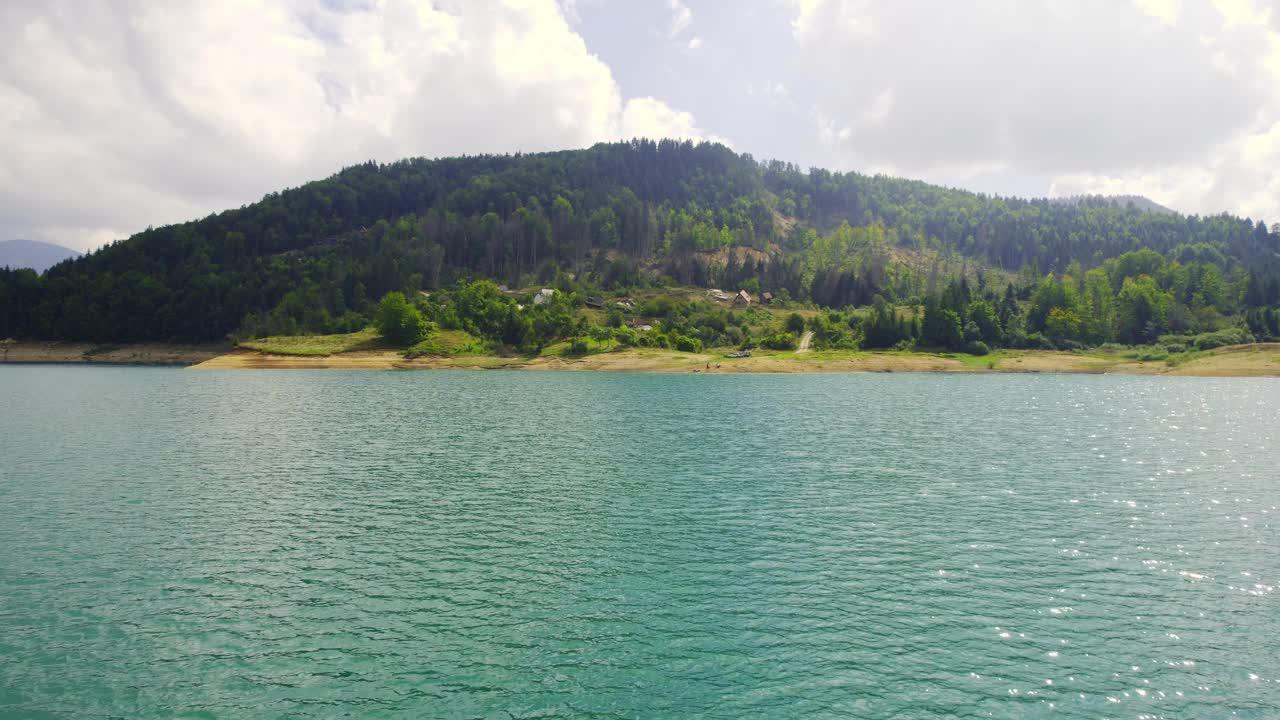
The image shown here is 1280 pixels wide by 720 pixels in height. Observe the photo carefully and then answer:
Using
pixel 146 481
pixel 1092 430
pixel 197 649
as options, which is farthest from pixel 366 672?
pixel 1092 430

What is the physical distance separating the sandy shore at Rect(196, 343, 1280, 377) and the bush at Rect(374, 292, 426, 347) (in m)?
5.97

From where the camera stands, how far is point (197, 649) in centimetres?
1677

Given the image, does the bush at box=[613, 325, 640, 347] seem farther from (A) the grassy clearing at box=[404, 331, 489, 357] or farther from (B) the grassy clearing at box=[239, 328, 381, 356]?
(B) the grassy clearing at box=[239, 328, 381, 356]

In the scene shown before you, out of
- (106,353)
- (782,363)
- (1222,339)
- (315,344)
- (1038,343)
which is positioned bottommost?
(782,363)

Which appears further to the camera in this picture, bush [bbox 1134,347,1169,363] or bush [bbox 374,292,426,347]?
bush [bbox 374,292,426,347]

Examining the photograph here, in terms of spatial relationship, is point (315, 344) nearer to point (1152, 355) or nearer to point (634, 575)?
point (634, 575)

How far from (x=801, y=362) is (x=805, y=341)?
2454 cm

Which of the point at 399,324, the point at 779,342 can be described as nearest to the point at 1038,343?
the point at 779,342

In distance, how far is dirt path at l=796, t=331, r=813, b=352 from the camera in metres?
146

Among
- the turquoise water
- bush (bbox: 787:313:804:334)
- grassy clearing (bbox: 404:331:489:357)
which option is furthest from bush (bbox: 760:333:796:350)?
the turquoise water

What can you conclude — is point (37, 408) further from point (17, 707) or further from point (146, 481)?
point (17, 707)

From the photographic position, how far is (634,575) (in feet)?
72.4

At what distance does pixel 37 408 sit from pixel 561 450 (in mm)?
52602

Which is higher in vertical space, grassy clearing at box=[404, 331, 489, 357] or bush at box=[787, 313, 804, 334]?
bush at box=[787, 313, 804, 334]
